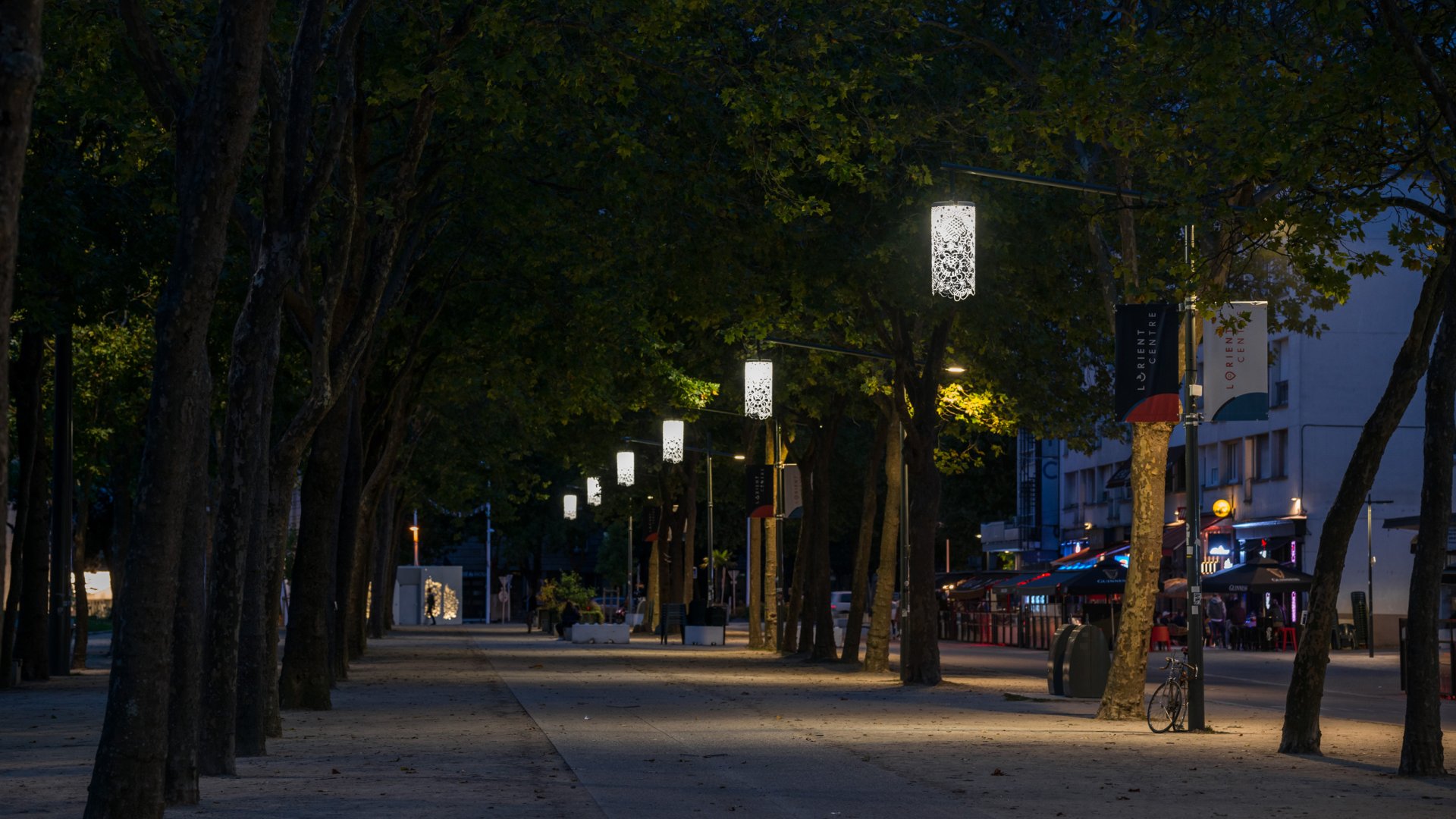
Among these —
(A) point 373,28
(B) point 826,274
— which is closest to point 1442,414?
(A) point 373,28

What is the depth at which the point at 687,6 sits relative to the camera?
19.5 meters

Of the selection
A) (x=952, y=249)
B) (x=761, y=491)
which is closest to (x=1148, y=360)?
(x=952, y=249)

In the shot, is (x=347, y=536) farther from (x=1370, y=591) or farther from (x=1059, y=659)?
(x=1370, y=591)

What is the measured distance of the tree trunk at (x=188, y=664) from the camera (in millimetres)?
13547

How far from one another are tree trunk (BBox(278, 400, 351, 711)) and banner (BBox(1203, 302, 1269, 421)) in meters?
10.7

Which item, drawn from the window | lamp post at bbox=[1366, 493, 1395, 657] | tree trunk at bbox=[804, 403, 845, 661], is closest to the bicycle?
tree trunk at bbox=[804, 403, 845, 661]

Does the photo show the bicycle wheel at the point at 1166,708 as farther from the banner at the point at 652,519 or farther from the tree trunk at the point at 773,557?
the banner at the point at 652,519

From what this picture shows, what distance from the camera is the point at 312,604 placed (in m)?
26.5

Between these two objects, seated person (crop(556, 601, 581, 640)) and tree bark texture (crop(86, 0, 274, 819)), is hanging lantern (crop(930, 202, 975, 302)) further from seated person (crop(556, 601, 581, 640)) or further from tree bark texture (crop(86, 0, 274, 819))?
seated person (crop(556, 601, 581, 640))

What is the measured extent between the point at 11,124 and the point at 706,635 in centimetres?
5392

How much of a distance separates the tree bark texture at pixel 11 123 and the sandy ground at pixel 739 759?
6708 mm

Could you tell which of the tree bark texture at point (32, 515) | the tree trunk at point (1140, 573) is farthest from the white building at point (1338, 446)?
the tree bark texture at point (32, 515)

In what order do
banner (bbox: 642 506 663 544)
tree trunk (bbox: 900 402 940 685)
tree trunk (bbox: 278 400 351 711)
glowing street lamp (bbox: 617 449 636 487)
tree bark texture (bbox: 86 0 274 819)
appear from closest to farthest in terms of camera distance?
tree bark texture (bbox: 86 0 274 819)
tree trunk (bbox: 278 400 351 711)
tree trunk (bbox: 900 402 940 685)
glowing street lamp (bbox: 617 449 636 487)
banner (bbox: 642 506 663 544)

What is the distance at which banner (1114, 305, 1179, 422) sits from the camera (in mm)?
22531
